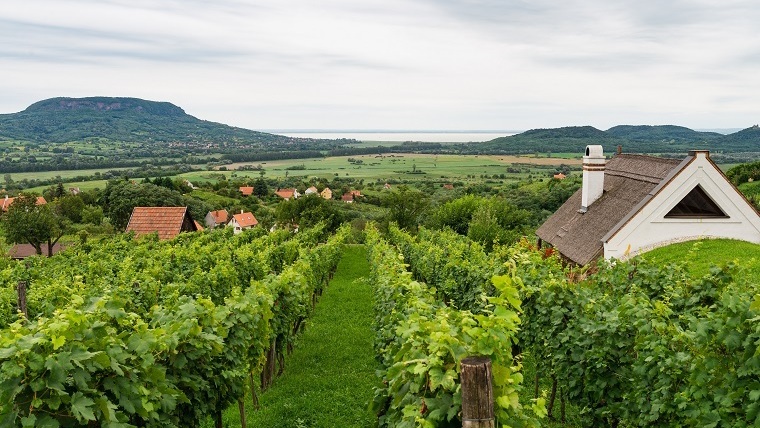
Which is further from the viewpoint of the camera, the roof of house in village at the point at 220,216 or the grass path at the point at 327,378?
the roof of house in village at the point at 220,216

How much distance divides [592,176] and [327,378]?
15.7 m

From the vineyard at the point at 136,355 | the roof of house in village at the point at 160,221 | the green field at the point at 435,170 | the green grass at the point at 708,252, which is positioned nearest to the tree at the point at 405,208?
the roof of house in village at the point at 160,221

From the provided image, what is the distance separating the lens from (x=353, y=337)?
46.8 ft

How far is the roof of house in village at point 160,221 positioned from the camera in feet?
126

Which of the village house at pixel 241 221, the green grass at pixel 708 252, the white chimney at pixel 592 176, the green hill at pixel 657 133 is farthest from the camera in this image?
the green hill at pixel 657 133

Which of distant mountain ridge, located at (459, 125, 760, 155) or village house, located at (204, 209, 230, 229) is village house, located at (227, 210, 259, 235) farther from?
distant mountain ridge, located at (459, 125, 760, 155)

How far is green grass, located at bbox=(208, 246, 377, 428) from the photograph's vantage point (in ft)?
29.0

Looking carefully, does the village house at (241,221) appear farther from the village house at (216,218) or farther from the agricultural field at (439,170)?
the agricultural field at (439,170)

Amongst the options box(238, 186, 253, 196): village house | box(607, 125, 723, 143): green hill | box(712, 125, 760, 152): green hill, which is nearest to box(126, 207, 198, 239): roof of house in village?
box(238, 186, 253, 196): village house

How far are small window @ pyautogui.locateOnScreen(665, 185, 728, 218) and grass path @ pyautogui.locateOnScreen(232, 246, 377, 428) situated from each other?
11.5 meters

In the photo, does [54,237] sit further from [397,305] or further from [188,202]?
[397,305]

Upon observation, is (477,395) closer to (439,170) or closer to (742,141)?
(742,141)

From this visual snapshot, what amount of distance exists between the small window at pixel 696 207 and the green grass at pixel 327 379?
11.5 meters

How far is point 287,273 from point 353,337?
370 centimetres
